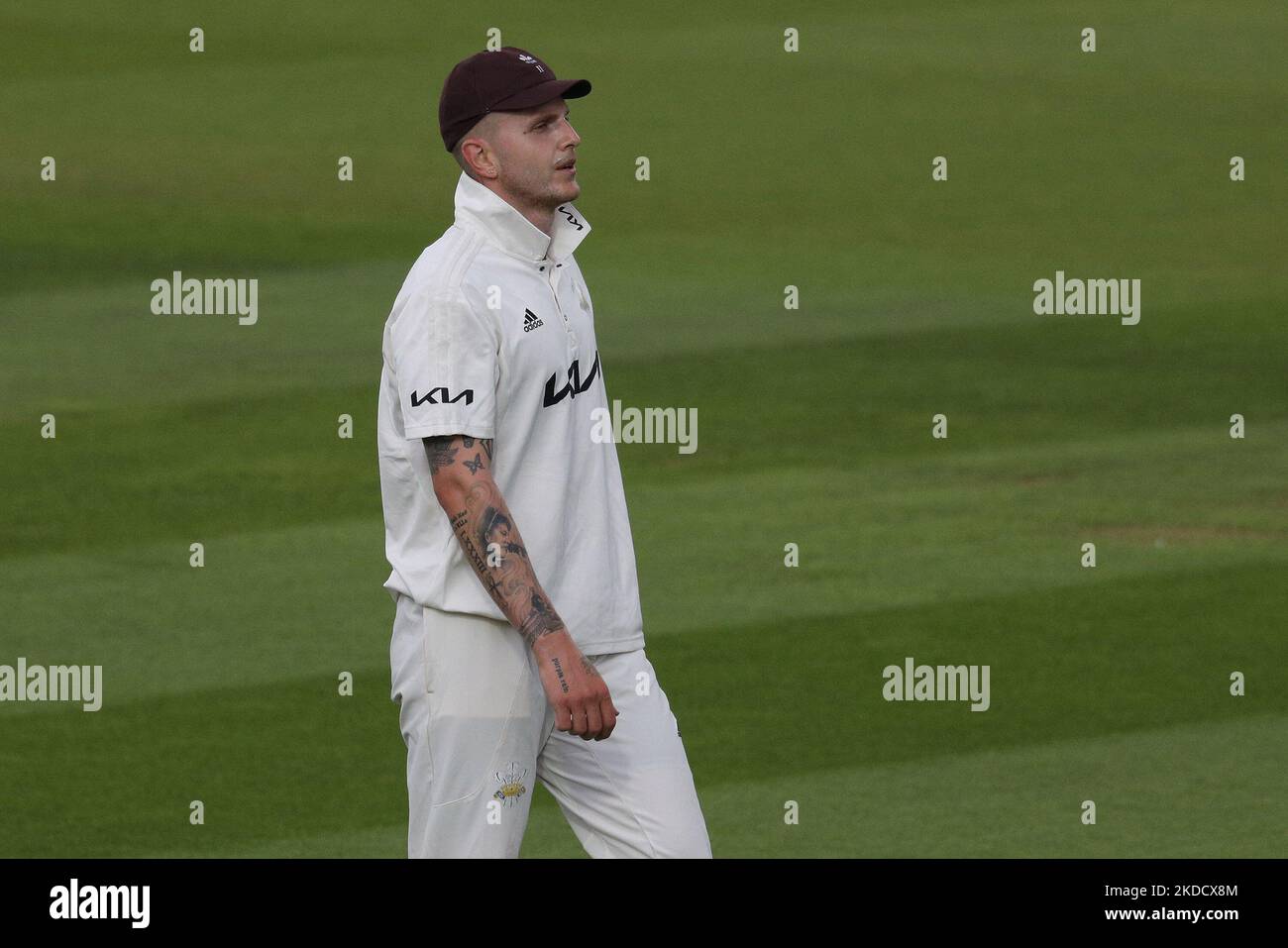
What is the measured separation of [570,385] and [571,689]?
26.4 inches

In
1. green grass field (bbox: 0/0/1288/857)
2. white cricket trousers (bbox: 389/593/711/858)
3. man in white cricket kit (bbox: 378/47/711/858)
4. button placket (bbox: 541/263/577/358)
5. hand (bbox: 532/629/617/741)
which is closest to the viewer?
hand (bbox: 532/629/617/741)

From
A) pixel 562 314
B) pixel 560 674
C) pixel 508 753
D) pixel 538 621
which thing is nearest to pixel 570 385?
pixel 562 314

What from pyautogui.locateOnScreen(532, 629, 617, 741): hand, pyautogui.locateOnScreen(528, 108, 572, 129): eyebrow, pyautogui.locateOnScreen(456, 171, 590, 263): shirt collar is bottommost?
pyautogui.locateOnScreen(532, 629, 617, 741): hand

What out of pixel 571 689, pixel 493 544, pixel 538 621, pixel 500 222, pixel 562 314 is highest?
pixel 500 222

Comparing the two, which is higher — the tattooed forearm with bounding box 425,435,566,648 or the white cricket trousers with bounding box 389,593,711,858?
the tattooed forearm with bounding box 425,435,566,648

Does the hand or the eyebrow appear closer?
the hand

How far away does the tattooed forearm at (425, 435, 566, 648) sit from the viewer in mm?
4844

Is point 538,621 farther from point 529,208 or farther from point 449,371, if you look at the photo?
point 529,208

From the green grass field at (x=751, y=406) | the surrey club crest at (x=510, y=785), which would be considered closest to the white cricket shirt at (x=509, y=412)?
the surrey club crest at (x=510, y=785)

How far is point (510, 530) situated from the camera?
16.0ft

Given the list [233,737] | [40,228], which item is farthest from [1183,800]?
[40,228]

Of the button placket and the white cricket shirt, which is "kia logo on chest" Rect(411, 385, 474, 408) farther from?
the button placket

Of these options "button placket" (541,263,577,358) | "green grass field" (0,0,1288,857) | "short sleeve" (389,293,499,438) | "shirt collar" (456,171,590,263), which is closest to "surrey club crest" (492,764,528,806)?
"short sleeve" (389,293,499,438)

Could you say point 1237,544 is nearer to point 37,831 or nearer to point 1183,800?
point 1183,800
